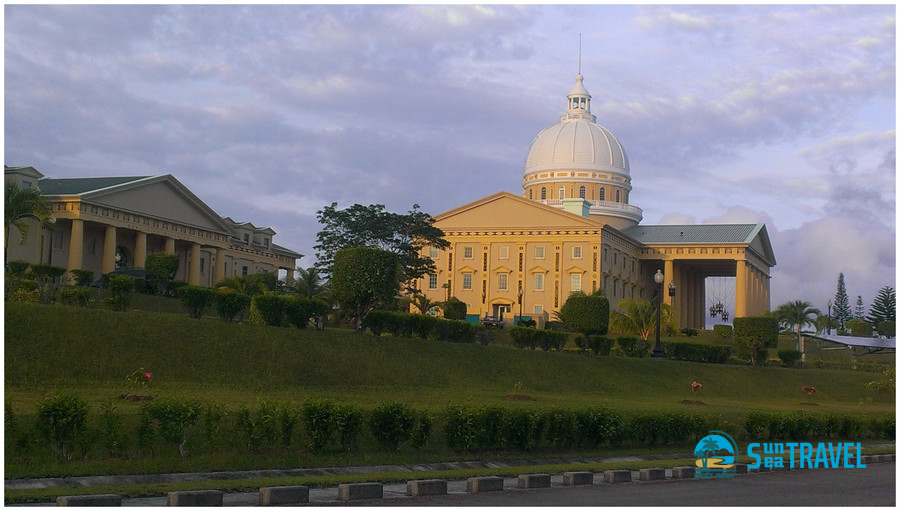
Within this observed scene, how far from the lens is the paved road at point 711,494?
13773 mm

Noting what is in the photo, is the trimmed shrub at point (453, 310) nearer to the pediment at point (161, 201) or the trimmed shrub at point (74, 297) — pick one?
the pediment at point (161, 201)

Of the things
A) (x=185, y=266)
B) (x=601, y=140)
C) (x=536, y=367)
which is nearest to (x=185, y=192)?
(x=185, y=266)

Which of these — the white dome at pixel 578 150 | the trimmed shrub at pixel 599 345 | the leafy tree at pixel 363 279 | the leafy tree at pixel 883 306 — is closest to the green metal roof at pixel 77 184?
the leafy tree at pixel 363 279

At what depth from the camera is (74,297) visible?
2986 cm

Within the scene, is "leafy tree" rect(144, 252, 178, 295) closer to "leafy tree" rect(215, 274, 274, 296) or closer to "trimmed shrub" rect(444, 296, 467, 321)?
"leafy tree" rect(215, 274, 274, 296)

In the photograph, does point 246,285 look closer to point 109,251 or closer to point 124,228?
point 109,251

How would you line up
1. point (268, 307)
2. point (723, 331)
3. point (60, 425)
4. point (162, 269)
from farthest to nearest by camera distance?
point (723, 331) → point (162, 269) → point (268, 307) → point (60, 425)

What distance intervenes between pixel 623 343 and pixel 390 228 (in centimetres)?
2276

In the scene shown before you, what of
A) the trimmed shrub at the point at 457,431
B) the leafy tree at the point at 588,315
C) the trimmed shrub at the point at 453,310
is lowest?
the trimmed shrub at the point at 457,431

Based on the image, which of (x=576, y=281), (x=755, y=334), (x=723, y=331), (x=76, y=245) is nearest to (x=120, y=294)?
(x=76, y=245)

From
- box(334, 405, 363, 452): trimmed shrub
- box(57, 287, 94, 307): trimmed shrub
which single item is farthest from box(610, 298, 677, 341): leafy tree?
box(334, 405, 363, 452): trimmed shrub

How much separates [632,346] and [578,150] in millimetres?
51467

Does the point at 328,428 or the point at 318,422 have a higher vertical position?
the point at 318,422

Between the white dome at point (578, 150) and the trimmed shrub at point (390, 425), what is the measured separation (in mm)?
76299
